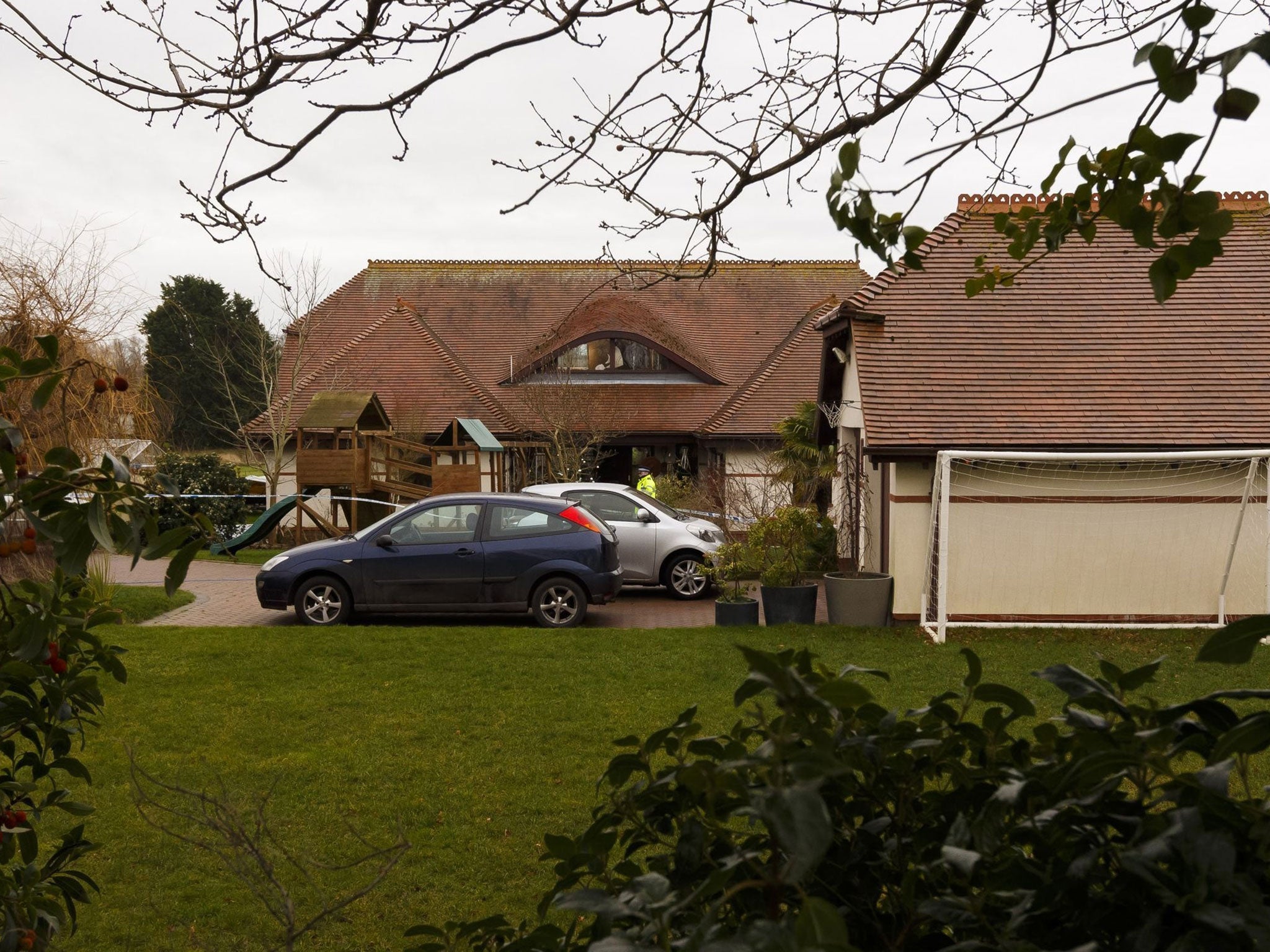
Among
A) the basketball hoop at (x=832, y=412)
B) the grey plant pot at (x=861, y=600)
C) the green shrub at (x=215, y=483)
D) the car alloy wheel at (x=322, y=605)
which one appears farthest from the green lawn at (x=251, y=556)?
the grey plant pot at (x=861, y=600)

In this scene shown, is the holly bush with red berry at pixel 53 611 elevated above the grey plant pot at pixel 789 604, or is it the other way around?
the holly bush with red berry at pixel 53 611

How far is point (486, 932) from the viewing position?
2.03m

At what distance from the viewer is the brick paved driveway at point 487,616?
14.9 m

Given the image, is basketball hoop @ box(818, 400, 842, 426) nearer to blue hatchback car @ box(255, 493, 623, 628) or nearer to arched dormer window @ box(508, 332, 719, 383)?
blue hatchback car @ box(255, 493, 623, 628)

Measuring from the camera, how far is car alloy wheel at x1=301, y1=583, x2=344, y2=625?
564 inches

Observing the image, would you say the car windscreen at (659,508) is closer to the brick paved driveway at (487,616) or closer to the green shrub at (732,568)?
the brick paved driveway at (487,616)

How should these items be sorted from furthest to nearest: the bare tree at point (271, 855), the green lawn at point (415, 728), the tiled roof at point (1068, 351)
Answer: the tiled roof at point (1068, 351), the green lawn at point (415, 728), the bare tree at point (271, 855)

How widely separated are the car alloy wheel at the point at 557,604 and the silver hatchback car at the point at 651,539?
276 cm

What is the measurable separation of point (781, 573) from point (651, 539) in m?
3.26

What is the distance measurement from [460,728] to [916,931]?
306 inches

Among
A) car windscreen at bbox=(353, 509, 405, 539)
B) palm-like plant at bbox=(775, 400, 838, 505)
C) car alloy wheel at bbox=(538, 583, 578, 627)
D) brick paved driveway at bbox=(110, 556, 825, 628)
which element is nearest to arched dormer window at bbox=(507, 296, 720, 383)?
palm-like plant at bbox=(775, 400, 838, 505)

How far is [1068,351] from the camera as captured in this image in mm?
14594

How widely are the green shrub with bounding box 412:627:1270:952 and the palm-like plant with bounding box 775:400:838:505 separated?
1779cm

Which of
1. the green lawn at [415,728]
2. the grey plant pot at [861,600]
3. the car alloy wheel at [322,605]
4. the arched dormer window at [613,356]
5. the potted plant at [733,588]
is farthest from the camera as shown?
the arched dormer window at [613,356]
